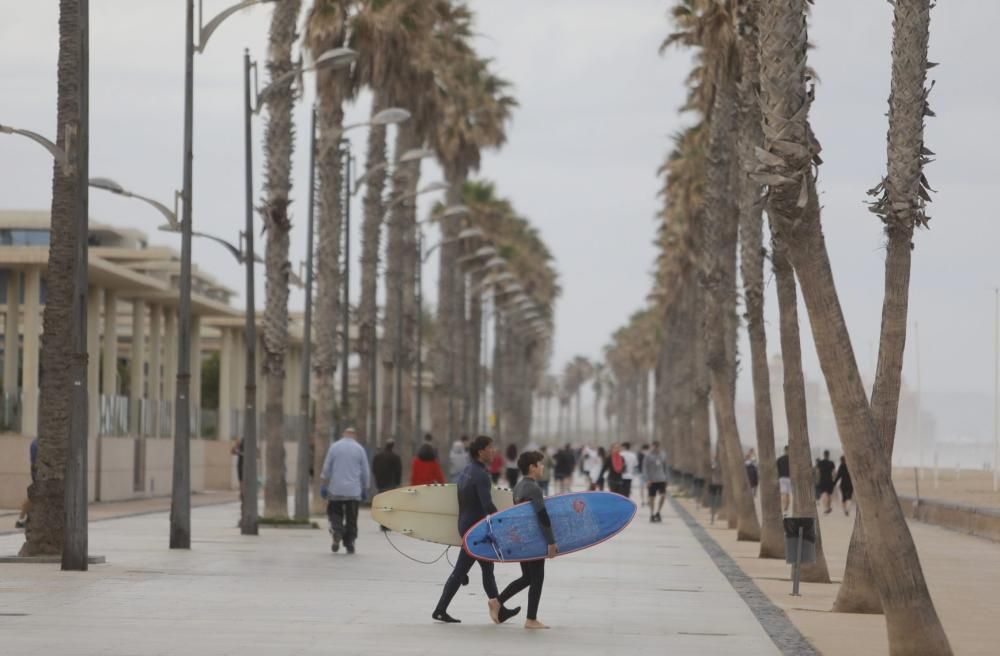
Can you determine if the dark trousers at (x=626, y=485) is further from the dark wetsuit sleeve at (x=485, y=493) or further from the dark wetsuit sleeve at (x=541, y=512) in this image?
the dark wetsuit sleeve at (x=541, y=512)

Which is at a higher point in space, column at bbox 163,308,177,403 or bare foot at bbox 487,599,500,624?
column at bbox 163,308,177,403

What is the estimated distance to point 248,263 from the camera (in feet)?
96.2

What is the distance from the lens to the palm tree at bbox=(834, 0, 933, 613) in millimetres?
16031

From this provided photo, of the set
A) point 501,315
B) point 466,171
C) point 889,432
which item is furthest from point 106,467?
point 501,315

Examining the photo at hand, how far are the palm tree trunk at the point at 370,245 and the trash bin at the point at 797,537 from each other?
2571cm

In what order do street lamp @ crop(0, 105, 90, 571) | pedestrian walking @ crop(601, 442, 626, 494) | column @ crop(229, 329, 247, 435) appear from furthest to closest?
column @ crop(229, 329, 247, 435), pedestrian walking @ crop(601, 442, 626, 494), street lamp @ crop(0, 105, 90, 571)

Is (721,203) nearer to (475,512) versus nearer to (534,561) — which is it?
(475,512)

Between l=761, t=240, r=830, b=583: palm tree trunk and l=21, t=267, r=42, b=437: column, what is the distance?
2195 centimetres

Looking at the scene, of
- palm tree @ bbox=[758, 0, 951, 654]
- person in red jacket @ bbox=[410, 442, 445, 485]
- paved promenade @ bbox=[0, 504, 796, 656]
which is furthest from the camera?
person in red jacket @ bbox=[410, 442, 445, 485]

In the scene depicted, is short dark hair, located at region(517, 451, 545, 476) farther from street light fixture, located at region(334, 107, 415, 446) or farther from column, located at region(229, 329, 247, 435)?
column, located at region(229, 329, 247, 435)

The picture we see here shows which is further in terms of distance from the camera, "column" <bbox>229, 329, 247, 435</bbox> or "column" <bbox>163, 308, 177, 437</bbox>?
"column" <bbox>229, 329, 247, 435</bbox>

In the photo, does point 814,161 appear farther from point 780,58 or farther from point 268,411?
point 268,411

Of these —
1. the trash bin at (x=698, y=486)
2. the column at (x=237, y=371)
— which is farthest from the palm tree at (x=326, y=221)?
the column at (x=237, y=371)

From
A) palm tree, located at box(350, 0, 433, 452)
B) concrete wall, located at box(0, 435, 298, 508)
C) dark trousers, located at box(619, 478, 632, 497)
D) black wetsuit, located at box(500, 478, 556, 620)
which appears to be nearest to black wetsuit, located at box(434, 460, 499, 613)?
black wetsuit, located at box(500, 478, 556, 620)
